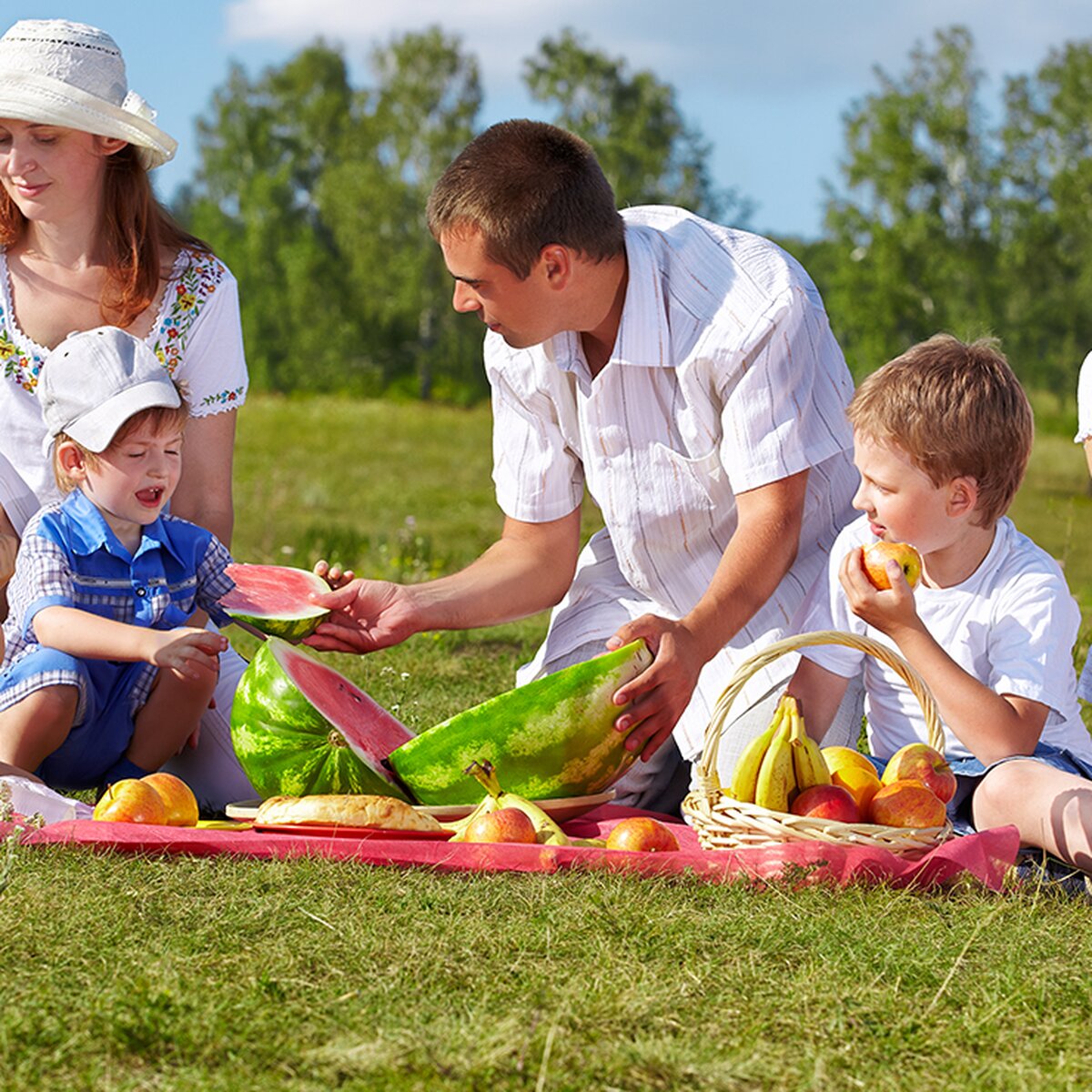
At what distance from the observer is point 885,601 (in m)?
3.74

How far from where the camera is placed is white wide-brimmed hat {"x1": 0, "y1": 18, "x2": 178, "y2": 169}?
4594mm

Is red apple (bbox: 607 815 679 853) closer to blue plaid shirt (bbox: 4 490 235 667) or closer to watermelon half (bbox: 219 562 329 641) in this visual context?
watermelon half (bbox: 219 562 329 641)

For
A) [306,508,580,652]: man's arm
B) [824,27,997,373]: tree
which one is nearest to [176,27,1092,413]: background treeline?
[824,27,997,373]: tree

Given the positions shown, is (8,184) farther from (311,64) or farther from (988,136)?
(311,64)

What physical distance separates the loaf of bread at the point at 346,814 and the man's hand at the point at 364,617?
0.80m

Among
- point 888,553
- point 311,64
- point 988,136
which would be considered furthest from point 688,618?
point 311,64

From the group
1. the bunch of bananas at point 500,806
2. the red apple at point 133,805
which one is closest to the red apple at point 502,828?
the bunch of bananas at point 500,806

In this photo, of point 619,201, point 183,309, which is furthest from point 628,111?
point 183,309

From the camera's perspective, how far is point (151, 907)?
10.7ft

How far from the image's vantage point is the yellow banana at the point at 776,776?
373cm

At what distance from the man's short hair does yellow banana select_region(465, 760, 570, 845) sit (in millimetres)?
1395

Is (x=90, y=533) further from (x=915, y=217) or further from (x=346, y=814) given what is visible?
(x=915, y=217)

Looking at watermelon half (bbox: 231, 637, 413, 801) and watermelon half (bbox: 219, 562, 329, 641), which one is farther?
watermelon half (bbox: 219, 562, 329, 641)

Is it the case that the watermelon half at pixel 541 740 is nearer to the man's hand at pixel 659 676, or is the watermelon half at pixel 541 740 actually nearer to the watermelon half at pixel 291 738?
the man's hand at pixel 659 676
